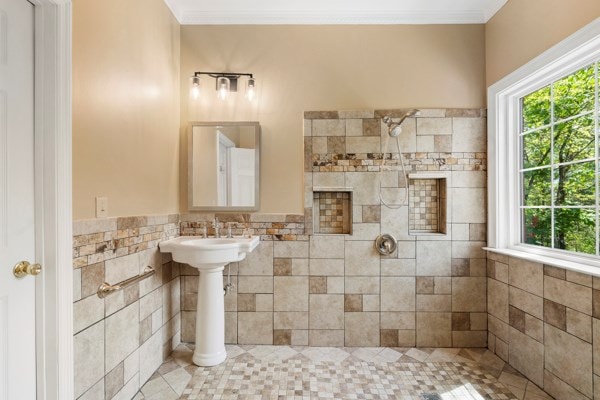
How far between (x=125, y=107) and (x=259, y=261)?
1.42 metres

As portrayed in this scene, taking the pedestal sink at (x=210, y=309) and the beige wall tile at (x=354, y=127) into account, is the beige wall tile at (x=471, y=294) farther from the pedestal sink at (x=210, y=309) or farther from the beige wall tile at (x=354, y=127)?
the pedestal sink at (x=210, y=309)

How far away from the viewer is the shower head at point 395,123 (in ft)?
7.23

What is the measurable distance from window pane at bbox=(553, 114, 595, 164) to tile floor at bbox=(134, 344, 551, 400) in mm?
1440

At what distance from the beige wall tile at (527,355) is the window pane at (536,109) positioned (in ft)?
4.72

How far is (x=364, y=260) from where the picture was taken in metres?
2.39

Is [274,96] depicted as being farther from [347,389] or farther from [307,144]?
[347,389]

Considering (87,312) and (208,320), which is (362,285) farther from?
(87,312)

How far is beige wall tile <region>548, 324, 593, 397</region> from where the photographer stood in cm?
155

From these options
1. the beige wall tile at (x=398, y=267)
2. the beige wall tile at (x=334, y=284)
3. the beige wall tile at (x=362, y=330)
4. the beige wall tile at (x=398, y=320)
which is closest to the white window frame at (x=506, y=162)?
the beige wall tile at (x=398, y=267)

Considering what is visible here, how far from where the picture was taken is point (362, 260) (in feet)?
7.85

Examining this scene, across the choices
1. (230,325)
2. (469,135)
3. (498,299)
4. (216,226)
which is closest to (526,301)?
(498,299)

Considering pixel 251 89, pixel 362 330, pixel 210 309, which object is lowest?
pixel 362 330

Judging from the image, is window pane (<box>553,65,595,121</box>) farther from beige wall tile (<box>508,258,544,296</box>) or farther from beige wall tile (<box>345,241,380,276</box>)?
beige wall tile (<box>345,241,380,276</box>)

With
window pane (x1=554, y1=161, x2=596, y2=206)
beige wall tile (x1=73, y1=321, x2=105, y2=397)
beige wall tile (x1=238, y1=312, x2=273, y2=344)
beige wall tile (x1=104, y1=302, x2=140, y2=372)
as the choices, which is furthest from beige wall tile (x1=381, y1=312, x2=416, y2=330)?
beige wall tile (x1=73, y1=321, x2=105, y2=397)
